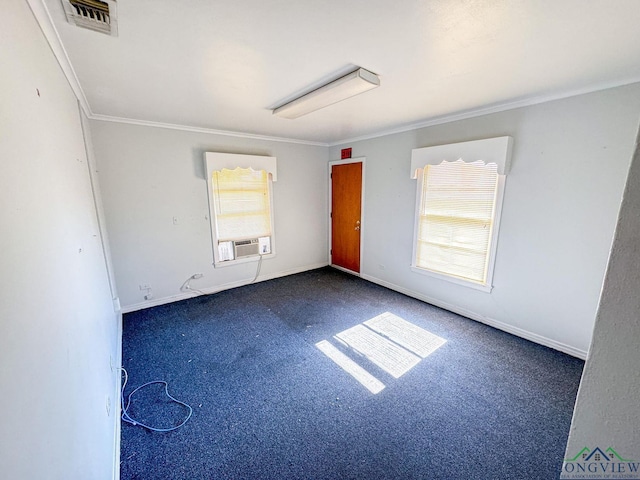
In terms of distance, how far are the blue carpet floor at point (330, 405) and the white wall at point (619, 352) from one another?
53.7 inches

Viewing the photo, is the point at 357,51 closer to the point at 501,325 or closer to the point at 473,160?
the point at 473,160

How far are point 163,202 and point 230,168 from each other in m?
1.00

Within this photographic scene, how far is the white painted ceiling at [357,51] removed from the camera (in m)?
1.25

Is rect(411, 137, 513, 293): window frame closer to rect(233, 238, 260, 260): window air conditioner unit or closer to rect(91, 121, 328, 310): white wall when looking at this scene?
rect(91, 121, 328, 310): white wall

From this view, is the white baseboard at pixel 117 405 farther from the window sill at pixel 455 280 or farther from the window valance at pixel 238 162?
the window sill at pixel 455 280

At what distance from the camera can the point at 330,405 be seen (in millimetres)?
1938

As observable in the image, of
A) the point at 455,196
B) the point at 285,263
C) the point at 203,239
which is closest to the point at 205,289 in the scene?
the point at 203,239

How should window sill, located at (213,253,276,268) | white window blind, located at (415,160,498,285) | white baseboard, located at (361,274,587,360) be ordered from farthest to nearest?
window sill, located at (213,253,276,268)
white window blind, located at (415,160,498,285)
white baseboard, located at (361,274,587,360)

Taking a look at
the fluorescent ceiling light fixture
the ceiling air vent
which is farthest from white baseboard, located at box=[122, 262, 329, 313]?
the ceiling air vent

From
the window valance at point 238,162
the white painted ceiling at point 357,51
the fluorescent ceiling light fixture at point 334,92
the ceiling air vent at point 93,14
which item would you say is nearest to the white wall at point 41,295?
the ceiling air vent at point 93,14

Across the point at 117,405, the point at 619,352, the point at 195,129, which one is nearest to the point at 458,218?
the point at 619,352

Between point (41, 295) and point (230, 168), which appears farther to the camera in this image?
point (230, 168)

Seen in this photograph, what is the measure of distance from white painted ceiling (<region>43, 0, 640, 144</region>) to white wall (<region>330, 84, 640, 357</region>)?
0.21 meters

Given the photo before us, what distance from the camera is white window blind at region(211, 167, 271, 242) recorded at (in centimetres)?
382
